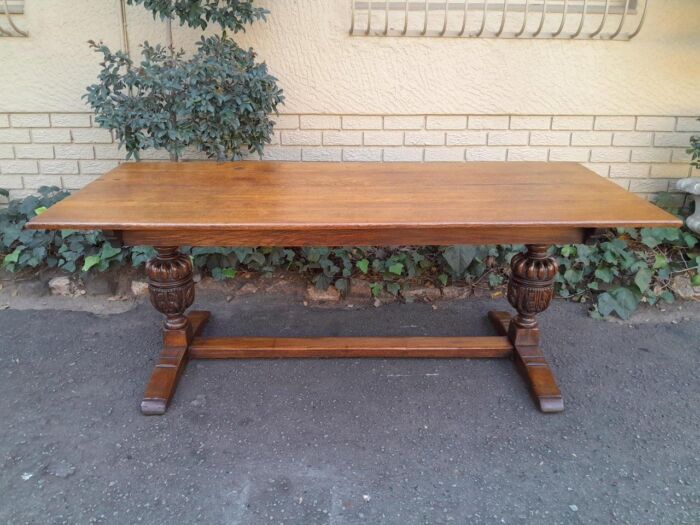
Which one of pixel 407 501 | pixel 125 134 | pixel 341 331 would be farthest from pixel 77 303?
pixel 407 501

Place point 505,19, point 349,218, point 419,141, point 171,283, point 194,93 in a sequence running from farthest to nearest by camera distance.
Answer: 1. point 419,141
2. point 505,19
3. point 194,93
4. point 171,283
5. point 349,218

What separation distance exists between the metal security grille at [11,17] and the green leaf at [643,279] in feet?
12.6

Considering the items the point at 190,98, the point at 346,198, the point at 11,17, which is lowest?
the point at 346,198

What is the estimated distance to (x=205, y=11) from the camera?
296cm

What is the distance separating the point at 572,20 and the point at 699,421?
7.63 feet

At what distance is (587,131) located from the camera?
3.58 m

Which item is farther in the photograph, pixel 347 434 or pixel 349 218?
pixel 347 434

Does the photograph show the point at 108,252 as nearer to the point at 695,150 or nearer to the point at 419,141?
the point at 419,141

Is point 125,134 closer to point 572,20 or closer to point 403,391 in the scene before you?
point 403,391

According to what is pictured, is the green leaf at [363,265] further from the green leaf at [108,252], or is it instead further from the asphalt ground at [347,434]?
the green leaf at [108,252]

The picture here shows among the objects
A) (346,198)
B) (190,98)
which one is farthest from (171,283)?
(190,98)

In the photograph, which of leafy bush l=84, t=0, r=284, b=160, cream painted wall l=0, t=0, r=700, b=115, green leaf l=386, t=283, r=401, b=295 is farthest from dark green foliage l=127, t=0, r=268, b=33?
green leaf l=386, t=283, r=401, b=295

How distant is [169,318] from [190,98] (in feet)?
3.71

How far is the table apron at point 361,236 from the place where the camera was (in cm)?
216
